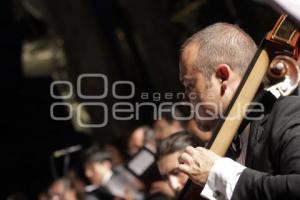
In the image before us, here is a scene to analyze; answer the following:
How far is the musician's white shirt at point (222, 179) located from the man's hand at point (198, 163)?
2 cm

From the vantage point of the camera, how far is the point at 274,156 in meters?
2.79

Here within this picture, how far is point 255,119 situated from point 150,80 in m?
6.52

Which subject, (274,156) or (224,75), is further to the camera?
(224,75)

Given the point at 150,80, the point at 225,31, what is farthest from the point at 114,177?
the point at 225,31

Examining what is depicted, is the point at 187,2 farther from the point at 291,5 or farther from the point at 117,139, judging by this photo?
the point at 291,5

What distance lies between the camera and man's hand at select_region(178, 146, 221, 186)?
2.85 metres

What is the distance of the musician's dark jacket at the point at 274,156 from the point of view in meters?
2.65

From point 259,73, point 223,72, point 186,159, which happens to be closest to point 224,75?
point 223,72

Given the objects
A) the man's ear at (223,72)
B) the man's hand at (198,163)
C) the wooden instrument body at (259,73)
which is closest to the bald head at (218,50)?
the man's ear at (223,72)

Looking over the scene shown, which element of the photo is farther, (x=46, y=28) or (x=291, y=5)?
(x=46, y=28)

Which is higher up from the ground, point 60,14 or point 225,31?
point 225,31

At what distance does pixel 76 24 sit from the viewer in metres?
9.65

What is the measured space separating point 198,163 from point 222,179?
10cm

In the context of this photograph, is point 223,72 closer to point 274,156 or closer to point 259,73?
point 259,73
